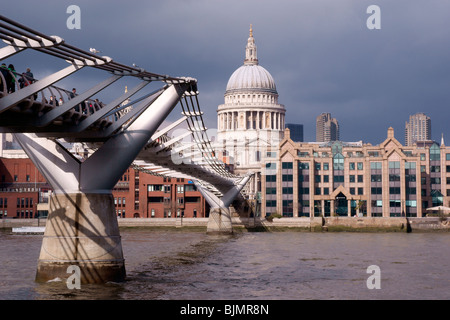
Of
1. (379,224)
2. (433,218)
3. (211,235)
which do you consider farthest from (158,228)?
(433,218)

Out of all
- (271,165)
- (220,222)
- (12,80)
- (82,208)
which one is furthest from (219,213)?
(12,80)

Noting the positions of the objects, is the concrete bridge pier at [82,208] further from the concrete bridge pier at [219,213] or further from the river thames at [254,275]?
the concrete bridge pier at [219,213]

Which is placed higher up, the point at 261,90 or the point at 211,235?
the point at 261,90

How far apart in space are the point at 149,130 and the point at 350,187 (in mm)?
93066

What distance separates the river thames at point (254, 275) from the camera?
29.7 metres

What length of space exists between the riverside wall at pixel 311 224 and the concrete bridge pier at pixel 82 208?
72398mm

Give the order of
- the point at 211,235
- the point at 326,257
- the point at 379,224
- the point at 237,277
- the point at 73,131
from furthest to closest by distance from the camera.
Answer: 1. the point at 379,224
2. the point at 211,235
3. the point at 326,257
4. the point at 237,277
5. the point at 73,131

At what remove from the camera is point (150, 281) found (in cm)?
3397

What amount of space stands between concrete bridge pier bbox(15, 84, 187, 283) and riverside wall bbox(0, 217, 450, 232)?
72398 mm

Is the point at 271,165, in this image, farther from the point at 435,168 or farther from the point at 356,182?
the point at 435,168

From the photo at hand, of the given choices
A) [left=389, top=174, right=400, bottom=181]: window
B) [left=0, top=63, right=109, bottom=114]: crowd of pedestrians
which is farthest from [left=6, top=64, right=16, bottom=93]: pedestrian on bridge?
[left=389, top=174, right=400, bottom=181]: window

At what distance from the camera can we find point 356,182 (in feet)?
398

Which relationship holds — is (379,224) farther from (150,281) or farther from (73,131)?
(73,131)
